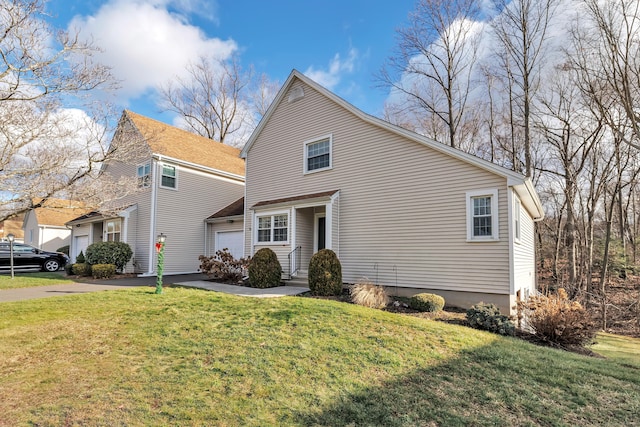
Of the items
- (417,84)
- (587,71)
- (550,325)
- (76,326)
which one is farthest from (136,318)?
(417,84)

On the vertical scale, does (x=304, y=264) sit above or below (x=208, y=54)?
below

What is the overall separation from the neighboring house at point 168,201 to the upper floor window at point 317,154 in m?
5.80

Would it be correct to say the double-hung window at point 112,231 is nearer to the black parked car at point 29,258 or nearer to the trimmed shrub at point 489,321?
the black parked car at point 29,258

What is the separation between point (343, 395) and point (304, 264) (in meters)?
8.90

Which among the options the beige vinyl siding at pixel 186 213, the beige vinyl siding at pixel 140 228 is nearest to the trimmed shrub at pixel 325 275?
the beige vinyl siding at pixel 186 213

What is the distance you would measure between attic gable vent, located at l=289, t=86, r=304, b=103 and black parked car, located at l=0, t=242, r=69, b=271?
15.9m

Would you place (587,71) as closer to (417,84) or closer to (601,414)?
(417,84)

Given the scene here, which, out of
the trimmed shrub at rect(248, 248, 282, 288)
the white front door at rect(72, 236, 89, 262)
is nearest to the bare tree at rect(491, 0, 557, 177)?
the trimmed shrub at rect(248, 248, 282, 288)

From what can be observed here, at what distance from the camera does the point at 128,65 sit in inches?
347

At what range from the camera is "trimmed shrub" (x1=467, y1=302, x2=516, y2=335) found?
7.32m

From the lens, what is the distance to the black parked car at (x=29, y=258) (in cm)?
1717

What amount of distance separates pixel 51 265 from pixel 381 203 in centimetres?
1891

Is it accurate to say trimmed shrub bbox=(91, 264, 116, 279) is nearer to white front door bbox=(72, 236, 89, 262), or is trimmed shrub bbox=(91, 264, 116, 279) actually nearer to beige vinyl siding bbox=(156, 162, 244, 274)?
beige vinyl siding bbox=(156, 162, 244, 274)

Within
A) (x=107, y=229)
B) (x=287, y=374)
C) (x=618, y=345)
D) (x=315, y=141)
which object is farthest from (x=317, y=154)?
(x=107, y=229)
